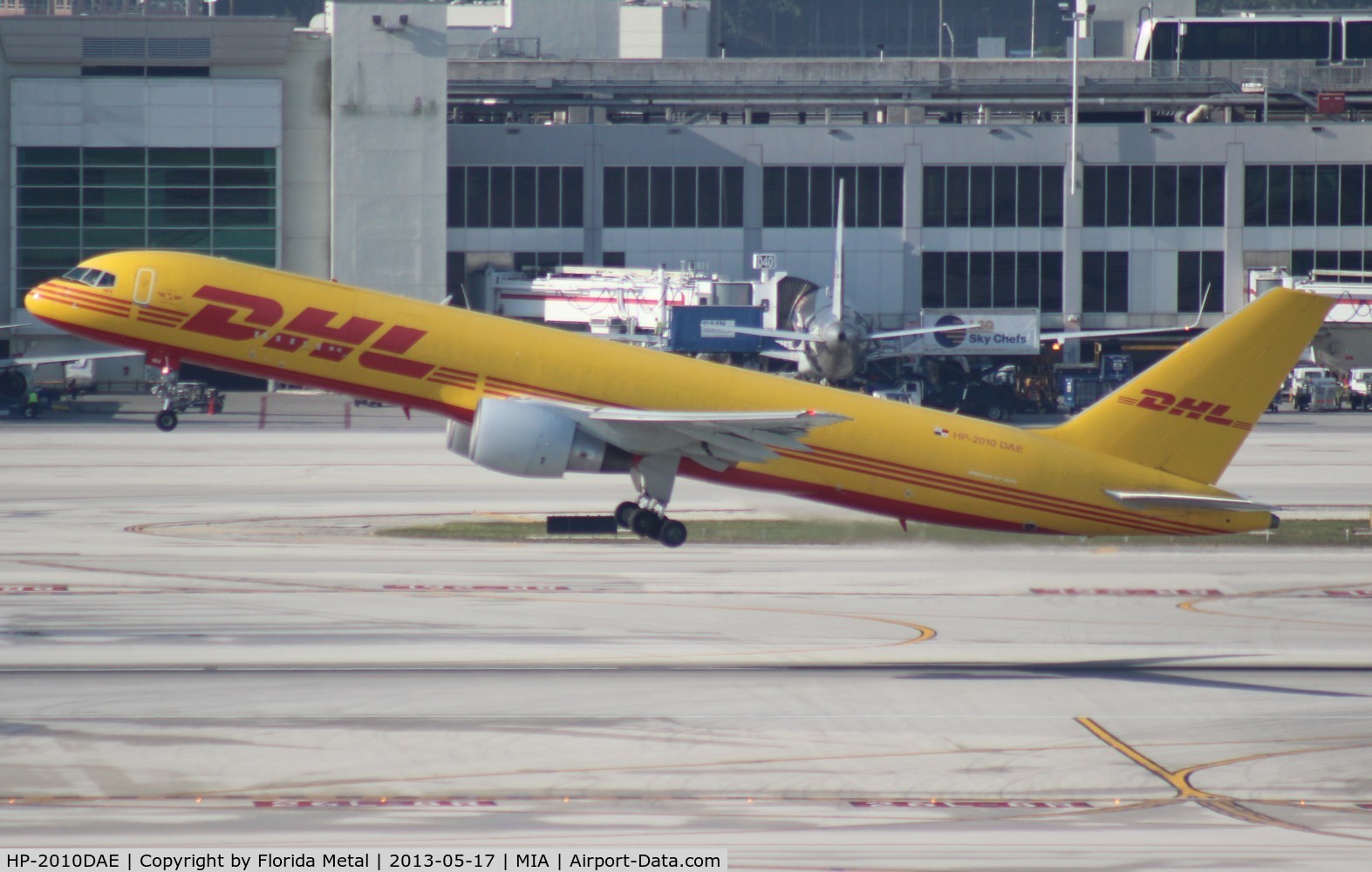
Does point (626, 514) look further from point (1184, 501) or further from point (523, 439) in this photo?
point (1184, 501)

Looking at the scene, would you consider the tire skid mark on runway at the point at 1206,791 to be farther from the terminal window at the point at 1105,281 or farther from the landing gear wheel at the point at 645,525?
the terminal window at the point at 1105,281

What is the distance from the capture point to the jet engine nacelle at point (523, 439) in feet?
104

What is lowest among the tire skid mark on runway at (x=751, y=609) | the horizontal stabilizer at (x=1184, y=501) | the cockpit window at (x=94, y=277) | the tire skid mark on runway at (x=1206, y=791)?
the tire skid mark on runway at (x=751, y=609)

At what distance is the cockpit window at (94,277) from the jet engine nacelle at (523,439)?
8813 millimetres

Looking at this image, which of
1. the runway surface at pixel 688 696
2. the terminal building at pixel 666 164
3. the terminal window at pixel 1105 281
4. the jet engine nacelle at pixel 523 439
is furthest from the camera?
the terminal window at pixel 1105 281

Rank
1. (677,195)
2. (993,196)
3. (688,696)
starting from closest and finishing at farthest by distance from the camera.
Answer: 1. (688,696)
2. (993,196)
3. (677,195)

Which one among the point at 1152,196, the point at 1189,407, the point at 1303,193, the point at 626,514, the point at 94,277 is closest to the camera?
the point at 94,277

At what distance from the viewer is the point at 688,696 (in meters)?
25.6

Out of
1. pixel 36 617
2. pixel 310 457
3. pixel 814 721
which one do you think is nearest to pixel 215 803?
pixel 814 721

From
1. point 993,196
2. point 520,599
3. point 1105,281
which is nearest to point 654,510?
point 520,599

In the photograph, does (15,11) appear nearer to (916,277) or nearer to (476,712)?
(916,277)

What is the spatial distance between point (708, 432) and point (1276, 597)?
14.8 m

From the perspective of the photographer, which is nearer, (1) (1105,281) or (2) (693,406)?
(2) (693,406)
